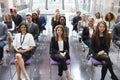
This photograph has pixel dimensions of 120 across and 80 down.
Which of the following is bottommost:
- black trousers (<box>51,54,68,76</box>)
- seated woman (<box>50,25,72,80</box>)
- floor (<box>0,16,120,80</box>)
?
floor (<box>0,16,120,80</box>)

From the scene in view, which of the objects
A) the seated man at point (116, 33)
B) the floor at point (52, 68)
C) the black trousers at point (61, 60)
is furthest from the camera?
the seated man at point (116, 33)

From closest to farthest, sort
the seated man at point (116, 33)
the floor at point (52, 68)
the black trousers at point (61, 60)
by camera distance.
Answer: the black trousers at point (61, 60)
the floor at point (52, 68)
the seated man at point (116, 33)

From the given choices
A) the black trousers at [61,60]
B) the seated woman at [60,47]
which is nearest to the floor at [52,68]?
the seated woman at [60,47]

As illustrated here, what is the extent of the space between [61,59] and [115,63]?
2.11 metres

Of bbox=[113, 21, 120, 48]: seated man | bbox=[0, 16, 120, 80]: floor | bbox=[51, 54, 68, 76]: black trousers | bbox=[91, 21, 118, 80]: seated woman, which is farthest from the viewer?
bbox=[113, 21, 120, 48]: seated man

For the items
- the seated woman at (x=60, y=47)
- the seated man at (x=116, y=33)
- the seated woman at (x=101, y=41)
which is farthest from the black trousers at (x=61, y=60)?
the seated man at (x=116, y=33)

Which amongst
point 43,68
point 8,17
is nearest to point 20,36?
point 43,68

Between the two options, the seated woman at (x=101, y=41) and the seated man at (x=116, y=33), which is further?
the seated man at (x=116, y=33)

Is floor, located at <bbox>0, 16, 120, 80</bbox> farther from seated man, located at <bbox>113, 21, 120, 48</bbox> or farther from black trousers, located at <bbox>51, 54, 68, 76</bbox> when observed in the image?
seated man, located at <bbox>113, 21, 120, 48</bbox>

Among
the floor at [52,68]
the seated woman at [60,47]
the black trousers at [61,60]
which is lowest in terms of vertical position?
the floor at [52,68]

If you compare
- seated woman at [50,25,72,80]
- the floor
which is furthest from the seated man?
seated woman at [50,25,72,80]

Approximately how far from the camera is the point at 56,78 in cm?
463

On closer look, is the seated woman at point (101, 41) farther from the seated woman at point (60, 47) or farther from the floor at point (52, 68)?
the floor at point (52, 68)

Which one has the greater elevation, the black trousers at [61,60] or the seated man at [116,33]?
the seated man at [116,33]
